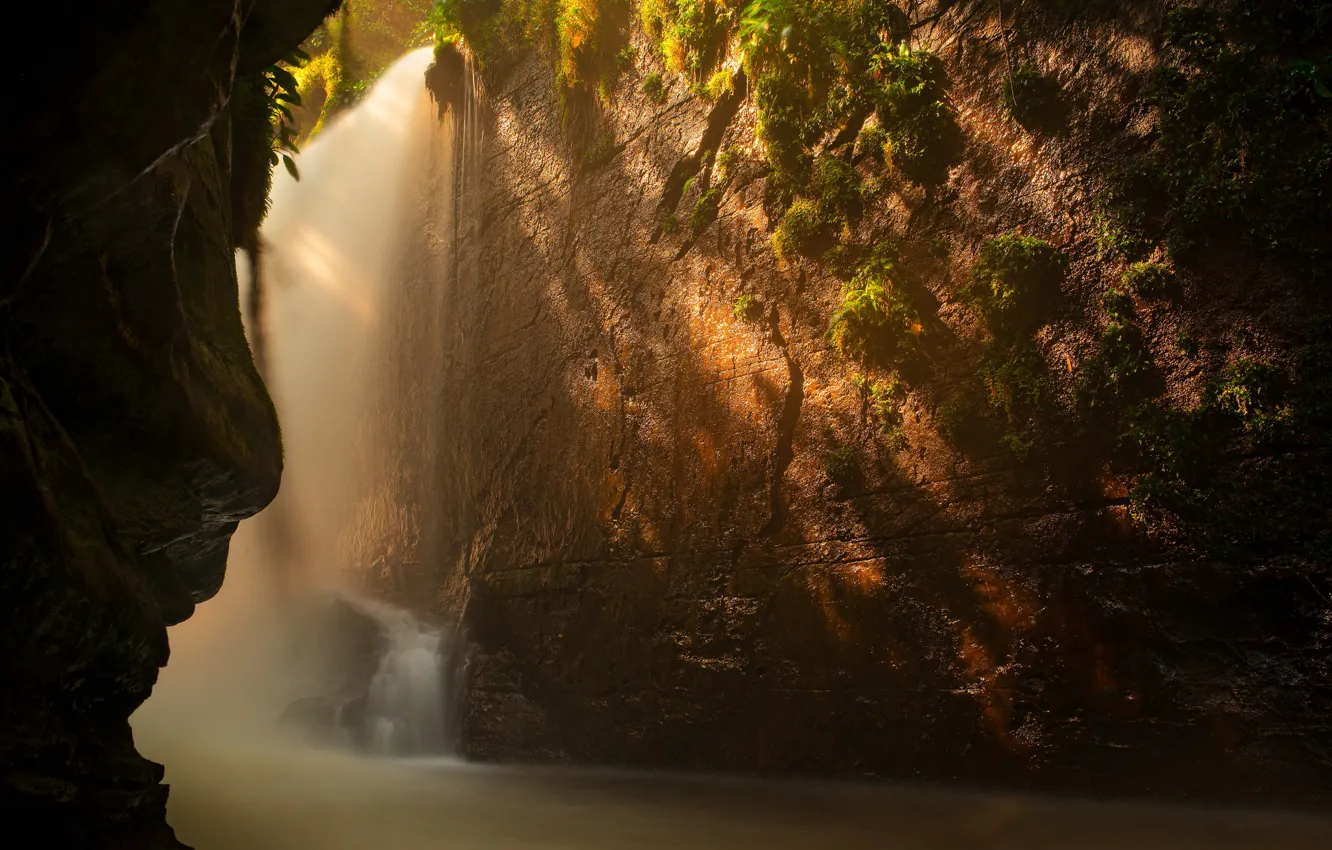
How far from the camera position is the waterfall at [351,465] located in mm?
12383

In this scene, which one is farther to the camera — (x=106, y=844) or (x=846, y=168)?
(x=846, y=168)

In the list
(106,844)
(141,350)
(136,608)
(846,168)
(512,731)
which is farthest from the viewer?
(512,731)

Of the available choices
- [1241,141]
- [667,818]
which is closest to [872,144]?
[1241,141]

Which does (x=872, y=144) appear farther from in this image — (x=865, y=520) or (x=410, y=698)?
(x=410, y=698)

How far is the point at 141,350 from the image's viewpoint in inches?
157

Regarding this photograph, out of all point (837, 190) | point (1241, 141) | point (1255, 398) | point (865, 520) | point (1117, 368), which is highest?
point (837, 190)

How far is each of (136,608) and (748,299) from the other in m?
5.99

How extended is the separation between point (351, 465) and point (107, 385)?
476 inches

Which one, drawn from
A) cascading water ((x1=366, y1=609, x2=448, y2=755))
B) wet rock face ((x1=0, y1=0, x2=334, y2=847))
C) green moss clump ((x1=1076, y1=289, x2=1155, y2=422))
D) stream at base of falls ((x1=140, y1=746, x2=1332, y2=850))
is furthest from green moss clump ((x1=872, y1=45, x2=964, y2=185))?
cascading water ((x1=366, y1=609, x2=448, y2=755))

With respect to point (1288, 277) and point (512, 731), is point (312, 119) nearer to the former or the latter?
point (512, 731)

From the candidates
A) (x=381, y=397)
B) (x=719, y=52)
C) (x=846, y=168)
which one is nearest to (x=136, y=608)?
(x=846, y=168)

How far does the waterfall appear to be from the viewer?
12.4m

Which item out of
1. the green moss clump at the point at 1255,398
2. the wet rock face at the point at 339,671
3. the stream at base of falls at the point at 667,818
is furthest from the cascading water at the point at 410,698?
the green moss clump at the point at 1255,398

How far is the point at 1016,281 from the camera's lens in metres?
6.46
